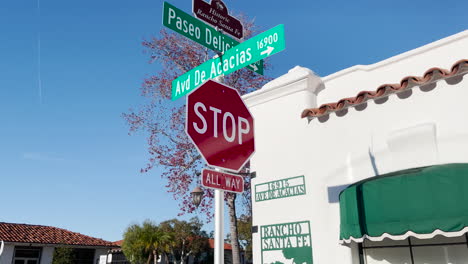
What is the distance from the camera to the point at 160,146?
1786 centimetres

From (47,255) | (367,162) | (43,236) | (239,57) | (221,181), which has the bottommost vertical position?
(47,255)

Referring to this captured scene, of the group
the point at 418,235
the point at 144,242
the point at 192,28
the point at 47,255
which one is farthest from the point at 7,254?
the point at 418,235

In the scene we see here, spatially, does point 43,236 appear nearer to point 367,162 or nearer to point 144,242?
point 144,242

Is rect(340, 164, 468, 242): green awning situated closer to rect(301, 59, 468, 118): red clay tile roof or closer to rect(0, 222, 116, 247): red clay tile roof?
rect(301, 59, 468, 118): red clay tile roof

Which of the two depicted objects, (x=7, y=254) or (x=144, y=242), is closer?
(x=7, y=254)

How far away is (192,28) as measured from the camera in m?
5.04

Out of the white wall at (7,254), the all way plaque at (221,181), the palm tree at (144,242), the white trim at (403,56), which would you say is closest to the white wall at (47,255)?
the white wall at (7,254)

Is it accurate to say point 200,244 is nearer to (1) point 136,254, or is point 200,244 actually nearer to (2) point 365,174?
(1) point 136,254

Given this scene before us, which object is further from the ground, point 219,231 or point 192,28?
point 192,28

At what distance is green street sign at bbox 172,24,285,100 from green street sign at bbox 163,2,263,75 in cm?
31

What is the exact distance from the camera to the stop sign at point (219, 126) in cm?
321

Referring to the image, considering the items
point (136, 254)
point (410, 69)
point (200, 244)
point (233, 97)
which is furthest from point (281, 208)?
point (200, 244)

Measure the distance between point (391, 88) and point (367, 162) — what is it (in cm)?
140

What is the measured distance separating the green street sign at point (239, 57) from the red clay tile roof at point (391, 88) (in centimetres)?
273
